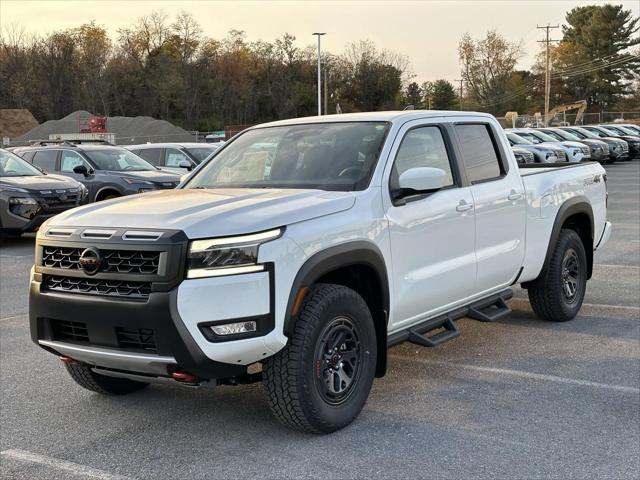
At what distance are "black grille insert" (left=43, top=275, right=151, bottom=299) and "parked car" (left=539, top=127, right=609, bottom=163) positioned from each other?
97.7 feet

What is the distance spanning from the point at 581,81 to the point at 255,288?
106m

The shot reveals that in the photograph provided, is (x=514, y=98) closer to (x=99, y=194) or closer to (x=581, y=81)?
(x=581, y=81)

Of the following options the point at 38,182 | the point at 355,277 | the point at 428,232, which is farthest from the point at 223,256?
the point at 38,182

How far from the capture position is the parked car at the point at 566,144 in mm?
27188

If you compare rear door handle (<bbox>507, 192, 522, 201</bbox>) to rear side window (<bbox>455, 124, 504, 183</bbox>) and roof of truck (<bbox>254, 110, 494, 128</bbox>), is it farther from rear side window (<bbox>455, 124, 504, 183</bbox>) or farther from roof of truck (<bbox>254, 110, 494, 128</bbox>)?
roof of truck (<bbox>254, 110, 494, 128</bbox>)

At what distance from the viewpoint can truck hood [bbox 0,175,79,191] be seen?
12.7 meters

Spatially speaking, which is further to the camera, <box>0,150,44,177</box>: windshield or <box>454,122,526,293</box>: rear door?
<box>0,150,44,177</box>: windshield

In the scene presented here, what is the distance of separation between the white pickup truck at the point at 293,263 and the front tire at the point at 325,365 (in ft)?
0.03

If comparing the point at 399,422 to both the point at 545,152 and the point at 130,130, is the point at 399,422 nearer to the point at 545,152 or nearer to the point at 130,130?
the point at 545,152

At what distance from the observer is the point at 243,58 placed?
86.2 meters

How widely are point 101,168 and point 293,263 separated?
483 inches

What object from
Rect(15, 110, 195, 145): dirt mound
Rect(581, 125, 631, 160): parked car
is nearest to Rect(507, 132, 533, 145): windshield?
Rect(581, 125, 631, 160): parked car

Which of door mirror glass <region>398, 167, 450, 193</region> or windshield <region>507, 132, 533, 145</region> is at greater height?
windshield <region>507, 132, 533, 145</region>

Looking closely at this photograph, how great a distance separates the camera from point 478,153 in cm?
591
